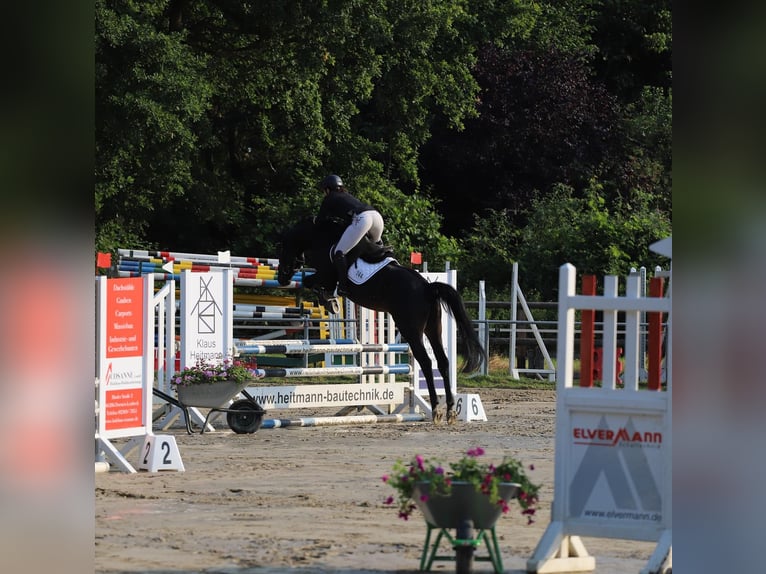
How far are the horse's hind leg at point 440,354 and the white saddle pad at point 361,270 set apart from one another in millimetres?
545

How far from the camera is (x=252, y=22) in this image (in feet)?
54.2

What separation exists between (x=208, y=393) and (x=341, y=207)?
1944 mm

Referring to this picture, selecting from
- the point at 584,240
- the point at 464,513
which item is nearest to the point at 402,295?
the point at 464,513

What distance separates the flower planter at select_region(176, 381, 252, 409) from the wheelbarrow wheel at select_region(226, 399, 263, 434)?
38cm

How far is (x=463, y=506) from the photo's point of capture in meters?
3.21

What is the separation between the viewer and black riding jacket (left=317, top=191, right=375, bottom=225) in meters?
8.54

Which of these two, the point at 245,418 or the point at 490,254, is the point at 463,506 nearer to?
the point at 245,418

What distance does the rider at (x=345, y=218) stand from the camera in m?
8.48

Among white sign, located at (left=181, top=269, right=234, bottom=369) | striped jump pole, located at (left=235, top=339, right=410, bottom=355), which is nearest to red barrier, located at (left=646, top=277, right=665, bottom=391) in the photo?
white sign, located at (left=181, top=269, right=234, bottom=369)

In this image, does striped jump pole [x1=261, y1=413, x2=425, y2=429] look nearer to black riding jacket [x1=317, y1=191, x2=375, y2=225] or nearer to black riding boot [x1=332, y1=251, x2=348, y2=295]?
black riding boot [x1=332, y1=251, x2=348, y2=295]

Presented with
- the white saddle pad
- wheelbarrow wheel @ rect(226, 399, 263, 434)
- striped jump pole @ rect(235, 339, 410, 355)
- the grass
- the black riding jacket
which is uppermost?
the black riding jacket

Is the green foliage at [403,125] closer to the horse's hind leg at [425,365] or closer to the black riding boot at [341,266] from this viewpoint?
the black riding boot at [341,266]
